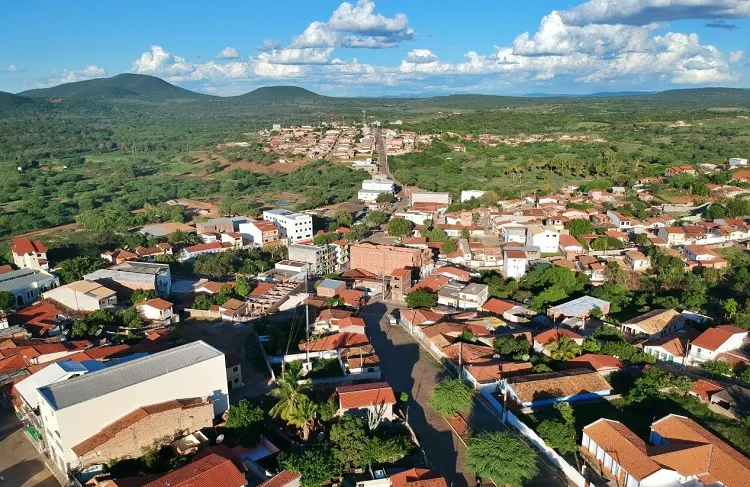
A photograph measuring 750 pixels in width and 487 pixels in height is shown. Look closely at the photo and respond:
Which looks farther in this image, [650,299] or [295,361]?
[650,299]

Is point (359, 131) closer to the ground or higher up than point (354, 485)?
higher up

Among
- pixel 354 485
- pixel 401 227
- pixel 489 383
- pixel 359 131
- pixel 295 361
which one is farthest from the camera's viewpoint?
pixel 359 131

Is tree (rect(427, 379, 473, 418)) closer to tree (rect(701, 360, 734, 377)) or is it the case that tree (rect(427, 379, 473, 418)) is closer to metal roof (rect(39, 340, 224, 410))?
metal roof (rect(39, 340, 224, 410))

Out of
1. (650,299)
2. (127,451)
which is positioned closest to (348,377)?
(127,451)

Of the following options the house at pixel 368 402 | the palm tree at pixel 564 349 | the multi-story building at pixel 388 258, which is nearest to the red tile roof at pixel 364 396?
the house at pixel 368 402

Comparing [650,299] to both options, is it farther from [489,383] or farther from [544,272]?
[489,383]

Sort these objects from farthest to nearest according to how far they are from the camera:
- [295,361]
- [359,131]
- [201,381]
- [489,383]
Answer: [359,131], [295,361], [489,383], [201,381]

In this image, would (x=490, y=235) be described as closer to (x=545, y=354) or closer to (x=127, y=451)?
(x=545, y=354)
